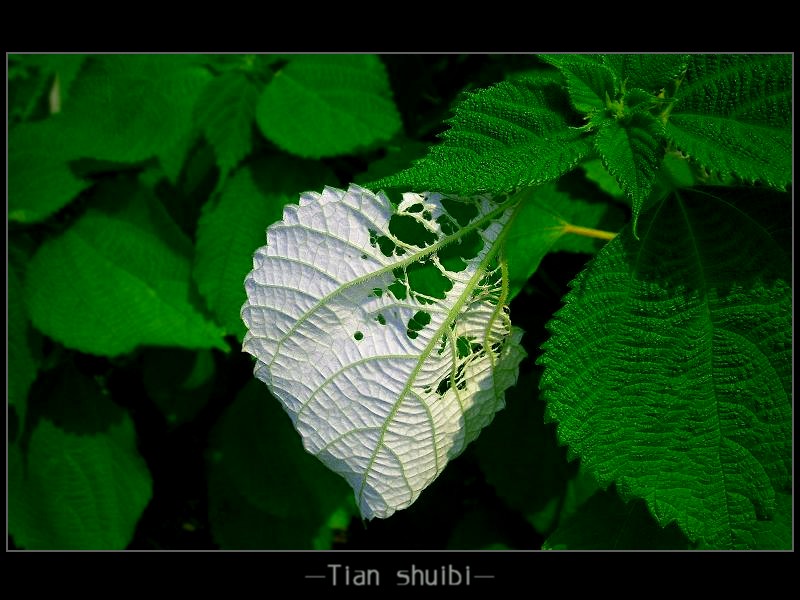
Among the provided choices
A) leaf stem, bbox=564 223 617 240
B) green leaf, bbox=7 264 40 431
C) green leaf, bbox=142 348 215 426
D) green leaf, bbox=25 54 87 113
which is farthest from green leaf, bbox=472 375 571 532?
green leaf, bbox=25 54 87 113

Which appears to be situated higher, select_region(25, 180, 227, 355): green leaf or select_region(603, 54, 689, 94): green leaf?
select_region(603, 54, 689, 94): green leaf

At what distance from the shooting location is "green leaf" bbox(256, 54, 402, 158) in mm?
1446

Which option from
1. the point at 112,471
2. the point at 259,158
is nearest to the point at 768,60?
the point at 259,158

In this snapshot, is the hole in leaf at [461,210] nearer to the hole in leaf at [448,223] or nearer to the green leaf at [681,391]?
the hole in leaf at [448,223]

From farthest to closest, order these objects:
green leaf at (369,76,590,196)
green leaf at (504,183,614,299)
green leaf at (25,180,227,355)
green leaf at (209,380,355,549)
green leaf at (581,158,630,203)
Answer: green leaf at (209,380,355,549) → green leaf at (25,180,227,355) → green leaf at (581,158,630,203) → green leaf at (504,183,614,299) → green leaf at (369,76,590,196)

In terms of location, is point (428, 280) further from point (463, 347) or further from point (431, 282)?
point (463, 347)

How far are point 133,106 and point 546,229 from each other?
3.11 feet

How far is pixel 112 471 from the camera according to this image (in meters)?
1.78

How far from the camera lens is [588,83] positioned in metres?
1.02

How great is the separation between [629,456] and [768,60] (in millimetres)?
592

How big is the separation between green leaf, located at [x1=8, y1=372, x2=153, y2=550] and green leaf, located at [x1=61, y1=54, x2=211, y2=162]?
614 mm

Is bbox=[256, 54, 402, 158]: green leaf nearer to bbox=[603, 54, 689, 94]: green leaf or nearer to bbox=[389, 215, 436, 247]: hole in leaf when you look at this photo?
bbox=[389, 215, 436, 247]: hole in leaf

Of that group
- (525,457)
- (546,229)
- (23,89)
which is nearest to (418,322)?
(546,229)

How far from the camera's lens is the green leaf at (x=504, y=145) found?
93 cm
